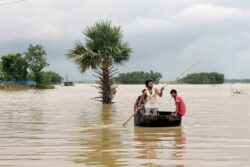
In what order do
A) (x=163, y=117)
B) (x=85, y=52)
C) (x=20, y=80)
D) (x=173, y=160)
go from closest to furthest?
(x=173, y=160) < (x=163, y=117) < (x=85, y=52) < (x=20, y=80)

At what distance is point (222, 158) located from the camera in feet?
33.6

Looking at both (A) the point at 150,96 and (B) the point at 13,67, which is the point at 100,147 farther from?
(B) the point at 13,67

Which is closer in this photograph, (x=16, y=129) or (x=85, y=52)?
(x=16, y=129)

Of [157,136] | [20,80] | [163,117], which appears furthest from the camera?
[20,80]

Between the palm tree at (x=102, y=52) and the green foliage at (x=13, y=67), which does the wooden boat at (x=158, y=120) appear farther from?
the green foliage at (x=13, y=67)

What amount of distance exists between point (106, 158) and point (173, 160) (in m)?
1.31

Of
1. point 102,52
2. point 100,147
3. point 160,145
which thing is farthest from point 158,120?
point 102,52

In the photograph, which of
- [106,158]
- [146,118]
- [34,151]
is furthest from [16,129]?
[106,158]

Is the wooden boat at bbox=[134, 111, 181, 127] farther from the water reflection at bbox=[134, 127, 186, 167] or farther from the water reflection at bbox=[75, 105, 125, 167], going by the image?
the water reflection at bbox=[75, 105, 125, 167]

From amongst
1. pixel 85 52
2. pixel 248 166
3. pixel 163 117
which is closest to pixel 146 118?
pixel 163 117

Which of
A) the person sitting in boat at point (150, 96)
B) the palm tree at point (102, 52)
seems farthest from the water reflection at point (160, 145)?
the palm tree at point (102, 52)

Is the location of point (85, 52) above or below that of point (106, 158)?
above

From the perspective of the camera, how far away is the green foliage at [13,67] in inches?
3438

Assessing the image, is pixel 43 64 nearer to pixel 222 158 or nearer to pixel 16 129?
pixel 16 129
